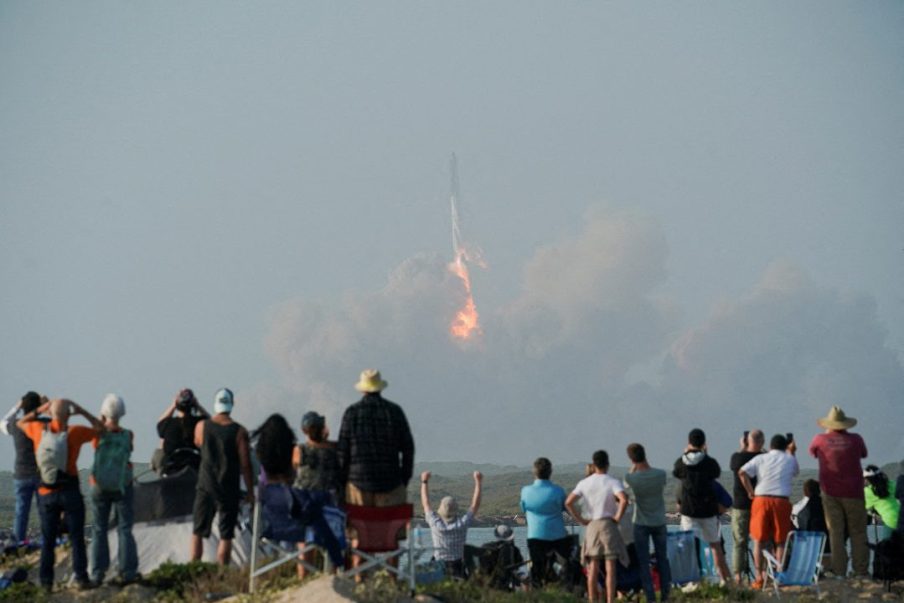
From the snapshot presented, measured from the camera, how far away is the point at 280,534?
13.1 m

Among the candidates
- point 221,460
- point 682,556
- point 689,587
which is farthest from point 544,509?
point 221,460

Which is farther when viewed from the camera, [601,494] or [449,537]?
[449,537]

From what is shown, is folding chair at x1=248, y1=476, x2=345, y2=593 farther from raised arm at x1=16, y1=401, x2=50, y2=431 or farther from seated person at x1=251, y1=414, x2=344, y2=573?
raised arm at x1=16, y1=401, x2=50, y2=431

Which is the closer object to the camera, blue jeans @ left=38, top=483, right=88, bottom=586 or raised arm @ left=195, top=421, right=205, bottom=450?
blue jeans @ left=38, top=483, right=88, bottom=586

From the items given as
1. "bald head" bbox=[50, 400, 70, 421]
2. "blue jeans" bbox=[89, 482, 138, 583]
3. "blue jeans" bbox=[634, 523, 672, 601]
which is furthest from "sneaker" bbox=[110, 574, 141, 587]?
"blue jeans" bbox=[634, 523, 672, 601]

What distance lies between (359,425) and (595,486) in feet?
11.1

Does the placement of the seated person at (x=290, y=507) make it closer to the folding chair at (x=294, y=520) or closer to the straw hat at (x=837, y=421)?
the folding chair at (x=294, y=520)

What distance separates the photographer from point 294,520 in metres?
13.0

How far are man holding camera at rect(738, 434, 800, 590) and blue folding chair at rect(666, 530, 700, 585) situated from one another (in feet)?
2.72

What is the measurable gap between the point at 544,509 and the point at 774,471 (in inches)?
132

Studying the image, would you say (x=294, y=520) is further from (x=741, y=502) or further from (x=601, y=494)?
(x=741, y=502)

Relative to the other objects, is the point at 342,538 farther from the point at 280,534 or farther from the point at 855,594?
the point at 855,594

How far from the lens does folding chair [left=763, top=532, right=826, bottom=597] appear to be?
54.3 feet

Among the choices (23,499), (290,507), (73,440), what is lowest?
(290,507)
